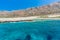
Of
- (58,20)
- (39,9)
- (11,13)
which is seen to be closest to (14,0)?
(11,13)

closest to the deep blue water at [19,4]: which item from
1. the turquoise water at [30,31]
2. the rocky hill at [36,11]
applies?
the rocky hill at [36,11]

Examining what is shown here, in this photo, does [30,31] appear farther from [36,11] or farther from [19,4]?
[19,4]

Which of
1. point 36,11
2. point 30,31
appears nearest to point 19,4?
point 36,11

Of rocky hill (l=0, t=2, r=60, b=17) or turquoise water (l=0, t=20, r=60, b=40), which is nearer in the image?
rocky hill (l=0, t=2, r=60, b=17)

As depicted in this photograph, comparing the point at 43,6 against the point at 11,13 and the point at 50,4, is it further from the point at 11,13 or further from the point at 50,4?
the point at 11,13

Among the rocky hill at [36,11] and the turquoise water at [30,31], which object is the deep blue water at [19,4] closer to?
the rocky hill at [36,11]

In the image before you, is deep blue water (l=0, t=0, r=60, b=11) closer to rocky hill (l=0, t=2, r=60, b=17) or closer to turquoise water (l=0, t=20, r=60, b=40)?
rocky hill (l=0, t=2, r=60, b=17)

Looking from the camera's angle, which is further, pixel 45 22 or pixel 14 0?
pixel 45 22

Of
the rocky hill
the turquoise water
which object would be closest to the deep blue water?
the rocky hill
